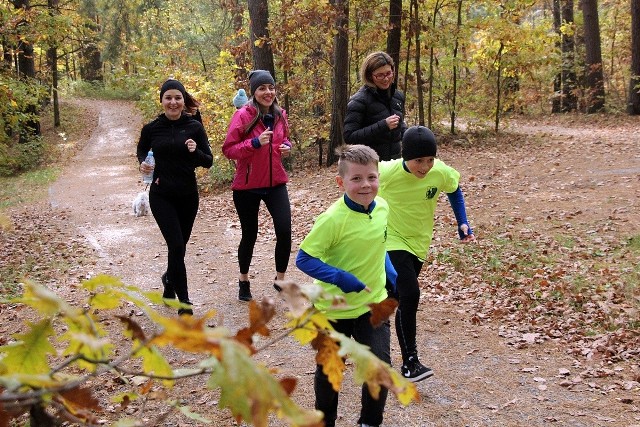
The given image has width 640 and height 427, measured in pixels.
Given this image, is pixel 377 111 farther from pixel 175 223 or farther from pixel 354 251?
pixel 354 251

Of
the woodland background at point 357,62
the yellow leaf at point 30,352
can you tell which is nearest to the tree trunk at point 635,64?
the woodland background at point 357,62

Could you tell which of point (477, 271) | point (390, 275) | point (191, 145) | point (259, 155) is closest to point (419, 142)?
point (390, 275)

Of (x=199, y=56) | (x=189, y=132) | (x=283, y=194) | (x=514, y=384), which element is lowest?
(x=514, y=384)

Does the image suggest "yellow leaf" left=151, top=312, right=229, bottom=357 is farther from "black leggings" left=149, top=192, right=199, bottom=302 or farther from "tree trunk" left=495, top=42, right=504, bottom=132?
"tree trunk" left=495, top=42, right=504, bottom=132

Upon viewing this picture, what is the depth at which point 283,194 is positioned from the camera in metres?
6.56

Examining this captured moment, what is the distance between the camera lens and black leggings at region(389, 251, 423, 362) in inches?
183

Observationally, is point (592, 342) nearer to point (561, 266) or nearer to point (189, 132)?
point (561, 266)

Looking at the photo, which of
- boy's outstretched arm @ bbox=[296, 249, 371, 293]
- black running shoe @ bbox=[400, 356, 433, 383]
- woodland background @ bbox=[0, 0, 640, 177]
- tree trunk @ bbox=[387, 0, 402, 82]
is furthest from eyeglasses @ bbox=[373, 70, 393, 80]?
tree trunk @ bbox=[387, 0, 402, 82]

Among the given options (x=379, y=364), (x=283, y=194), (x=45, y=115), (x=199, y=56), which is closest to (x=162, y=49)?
(x=199, y=56)

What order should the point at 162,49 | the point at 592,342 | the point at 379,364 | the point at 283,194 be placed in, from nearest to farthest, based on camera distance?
the point at 379,364 → the point at 592,342 → the point at 283,194 → the point at 162,49

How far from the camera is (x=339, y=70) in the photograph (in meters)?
15.4

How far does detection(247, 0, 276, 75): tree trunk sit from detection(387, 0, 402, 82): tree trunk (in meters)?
3.07

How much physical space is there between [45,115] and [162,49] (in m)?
9.05

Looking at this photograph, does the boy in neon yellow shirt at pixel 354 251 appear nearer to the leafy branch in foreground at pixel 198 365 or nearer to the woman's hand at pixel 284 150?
the leafy branch in foreground at pixel 198 365
